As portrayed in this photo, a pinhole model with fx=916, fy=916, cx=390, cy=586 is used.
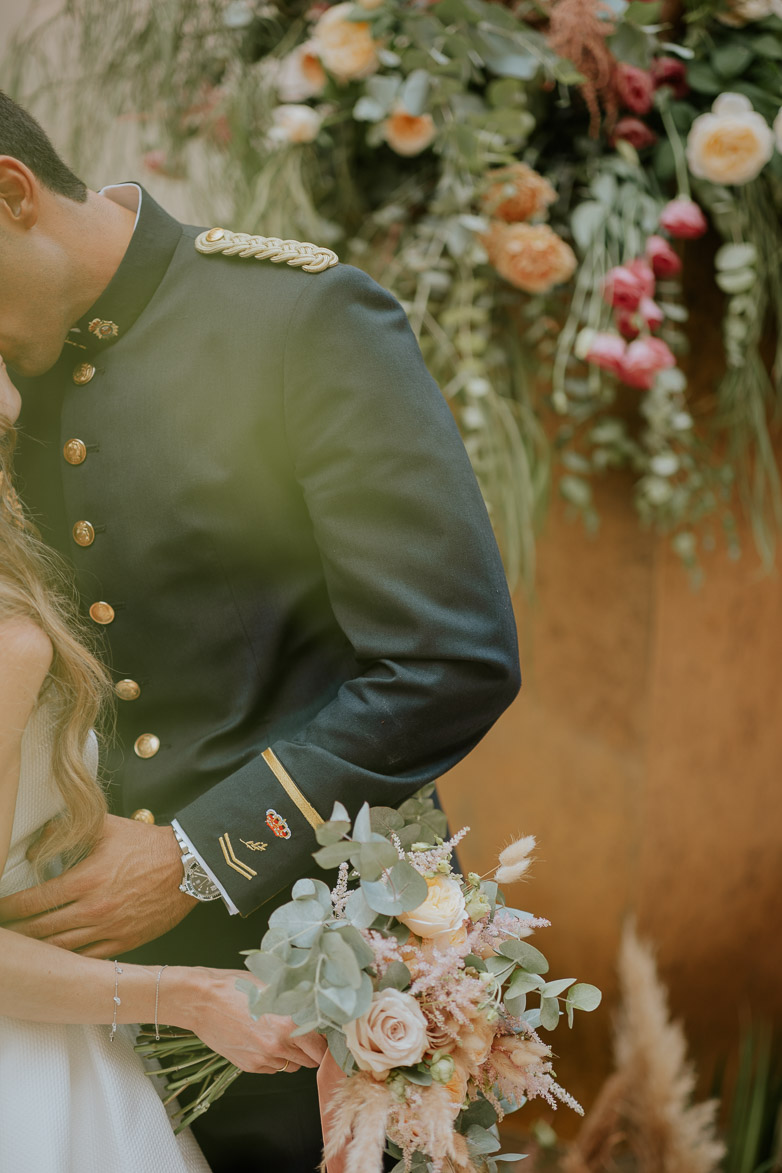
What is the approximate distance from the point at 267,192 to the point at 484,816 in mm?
1128

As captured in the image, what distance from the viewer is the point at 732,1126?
155 cm

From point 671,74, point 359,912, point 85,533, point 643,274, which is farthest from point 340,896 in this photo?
point 671,74

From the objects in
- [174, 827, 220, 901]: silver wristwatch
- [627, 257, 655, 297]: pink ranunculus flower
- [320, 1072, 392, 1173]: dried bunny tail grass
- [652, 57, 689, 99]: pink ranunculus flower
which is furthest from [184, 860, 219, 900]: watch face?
[652, 57, 689, 99]: pink ranunculus flower

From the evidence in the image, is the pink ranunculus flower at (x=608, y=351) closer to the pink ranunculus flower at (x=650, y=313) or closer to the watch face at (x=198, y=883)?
the pink ranunculus flower at (x=650, y=313)

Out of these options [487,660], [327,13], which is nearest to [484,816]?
[487,660]

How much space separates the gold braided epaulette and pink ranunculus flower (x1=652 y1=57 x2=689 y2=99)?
879 millimetres

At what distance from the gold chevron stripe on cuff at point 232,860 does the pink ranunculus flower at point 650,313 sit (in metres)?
1.00

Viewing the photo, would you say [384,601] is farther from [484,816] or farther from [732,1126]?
[732,1126]

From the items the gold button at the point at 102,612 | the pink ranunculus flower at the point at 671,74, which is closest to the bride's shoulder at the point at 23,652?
the gold button at the point at 102,612

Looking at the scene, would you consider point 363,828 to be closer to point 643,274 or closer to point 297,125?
point 643,274

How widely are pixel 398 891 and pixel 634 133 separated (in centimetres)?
125

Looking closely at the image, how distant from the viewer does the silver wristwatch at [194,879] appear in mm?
753

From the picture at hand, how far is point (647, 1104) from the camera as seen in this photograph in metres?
1.32

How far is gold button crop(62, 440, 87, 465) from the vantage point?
0.81 meters
